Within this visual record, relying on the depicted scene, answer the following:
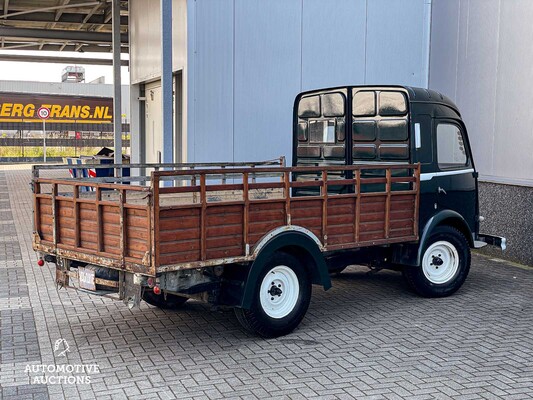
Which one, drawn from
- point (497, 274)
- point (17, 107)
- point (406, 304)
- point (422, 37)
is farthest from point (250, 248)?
point (17, 107)

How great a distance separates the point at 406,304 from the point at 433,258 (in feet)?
2.25

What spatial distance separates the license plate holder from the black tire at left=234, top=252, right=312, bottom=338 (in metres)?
1.36

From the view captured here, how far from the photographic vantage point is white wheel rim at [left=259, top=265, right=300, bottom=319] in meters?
6.37

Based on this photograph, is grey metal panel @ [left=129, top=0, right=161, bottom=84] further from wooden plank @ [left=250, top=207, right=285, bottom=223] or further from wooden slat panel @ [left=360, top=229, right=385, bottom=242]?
wooden plank @ [left=250, top=207, right=285, bottom=223]

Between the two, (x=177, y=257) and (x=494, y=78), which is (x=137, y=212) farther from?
(x=494, y=78)

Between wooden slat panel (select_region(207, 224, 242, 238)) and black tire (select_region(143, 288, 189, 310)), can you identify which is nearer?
wooden slat panel (select_region(207, 224, 242, 238))

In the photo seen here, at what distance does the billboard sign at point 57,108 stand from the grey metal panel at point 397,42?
87.3ft

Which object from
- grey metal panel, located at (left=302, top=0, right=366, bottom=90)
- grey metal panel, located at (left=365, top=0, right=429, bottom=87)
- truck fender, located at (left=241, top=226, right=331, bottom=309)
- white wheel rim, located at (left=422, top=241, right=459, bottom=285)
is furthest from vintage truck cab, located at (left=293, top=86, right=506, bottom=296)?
grey metal panel, located at (left=365, top=0, right=429, bottom=87)

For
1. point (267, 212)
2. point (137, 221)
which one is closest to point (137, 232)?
point (137, 221)

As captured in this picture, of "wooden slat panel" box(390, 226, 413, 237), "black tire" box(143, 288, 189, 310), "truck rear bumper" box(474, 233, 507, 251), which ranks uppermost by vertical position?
"wooden slat panel" box(390, 226, 413, 237)

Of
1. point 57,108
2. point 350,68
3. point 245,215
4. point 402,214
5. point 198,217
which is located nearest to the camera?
point 198,217

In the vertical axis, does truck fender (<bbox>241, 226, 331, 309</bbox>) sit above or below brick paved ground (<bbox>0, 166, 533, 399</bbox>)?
above

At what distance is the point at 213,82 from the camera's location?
11984 millimetres

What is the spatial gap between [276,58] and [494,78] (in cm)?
393
